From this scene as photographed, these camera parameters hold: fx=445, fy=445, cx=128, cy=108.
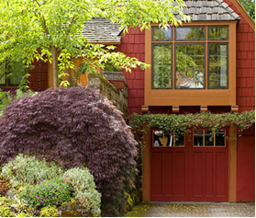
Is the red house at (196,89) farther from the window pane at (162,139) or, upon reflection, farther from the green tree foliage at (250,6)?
the green tree foliage at (250,6)

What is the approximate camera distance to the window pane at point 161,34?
1200 centimetres

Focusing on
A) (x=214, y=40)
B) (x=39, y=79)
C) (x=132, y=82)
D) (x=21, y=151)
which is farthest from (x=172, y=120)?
(x=21, y=151)

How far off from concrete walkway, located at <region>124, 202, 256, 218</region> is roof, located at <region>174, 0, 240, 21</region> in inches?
195

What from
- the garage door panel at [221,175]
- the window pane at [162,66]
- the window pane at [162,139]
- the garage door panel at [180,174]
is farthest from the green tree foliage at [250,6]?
the garage door panel at [180,174]

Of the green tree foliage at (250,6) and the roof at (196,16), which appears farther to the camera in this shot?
the green tree foliage at (250,6)

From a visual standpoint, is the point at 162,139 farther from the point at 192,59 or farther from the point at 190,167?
the point at 192,59

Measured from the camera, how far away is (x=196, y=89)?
469 inches

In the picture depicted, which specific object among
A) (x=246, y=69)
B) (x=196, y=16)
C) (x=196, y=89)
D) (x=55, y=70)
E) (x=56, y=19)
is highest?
(x=196, y=16)

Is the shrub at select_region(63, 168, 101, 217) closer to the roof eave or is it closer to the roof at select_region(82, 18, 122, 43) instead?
the roof at select_region(82, 18, 122, 43)

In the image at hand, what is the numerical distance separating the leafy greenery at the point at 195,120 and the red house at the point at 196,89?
0.36 m

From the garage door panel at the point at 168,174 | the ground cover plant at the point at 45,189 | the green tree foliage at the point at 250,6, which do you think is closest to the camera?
the ground cover plant at the point at 45,189

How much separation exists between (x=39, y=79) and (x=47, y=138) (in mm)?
5695

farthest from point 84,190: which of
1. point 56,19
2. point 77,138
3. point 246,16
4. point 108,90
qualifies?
point 246,16

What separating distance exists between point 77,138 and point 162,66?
5.41 m
